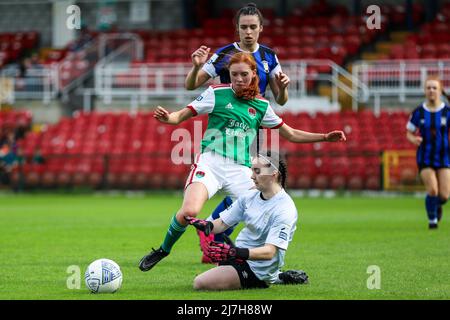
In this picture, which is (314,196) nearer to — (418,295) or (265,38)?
(265,38)

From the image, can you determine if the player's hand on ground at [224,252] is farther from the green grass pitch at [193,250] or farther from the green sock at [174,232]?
the green sock at [174,232]

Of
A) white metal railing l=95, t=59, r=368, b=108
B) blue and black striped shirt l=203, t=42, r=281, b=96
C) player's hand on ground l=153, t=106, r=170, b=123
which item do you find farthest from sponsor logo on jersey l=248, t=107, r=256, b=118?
white metal railing l=95, t=59, r=368, b=108

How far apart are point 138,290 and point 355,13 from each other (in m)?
30.3

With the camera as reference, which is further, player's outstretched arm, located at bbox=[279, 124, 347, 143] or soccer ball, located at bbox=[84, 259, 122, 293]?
player's outstretched arm, located at bbox=[279, 124, 347, 143]

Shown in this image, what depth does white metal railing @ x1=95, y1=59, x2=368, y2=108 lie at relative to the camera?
3209 centimetres

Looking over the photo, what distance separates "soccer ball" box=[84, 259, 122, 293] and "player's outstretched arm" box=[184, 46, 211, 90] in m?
2.48

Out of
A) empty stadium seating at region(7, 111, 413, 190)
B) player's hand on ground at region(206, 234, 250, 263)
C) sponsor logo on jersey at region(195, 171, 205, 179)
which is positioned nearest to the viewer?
player's hand on ground at region(206, 234, 250, 263)

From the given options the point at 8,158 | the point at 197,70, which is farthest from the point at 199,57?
the point at 8,158

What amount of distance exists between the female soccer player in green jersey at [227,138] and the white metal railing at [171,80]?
821 inches

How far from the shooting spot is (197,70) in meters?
11.2

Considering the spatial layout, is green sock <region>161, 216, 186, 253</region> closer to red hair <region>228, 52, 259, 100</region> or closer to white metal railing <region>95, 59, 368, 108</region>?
red hair <region>228, 52, 259, 100</region>

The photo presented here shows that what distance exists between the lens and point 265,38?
36.2 metres

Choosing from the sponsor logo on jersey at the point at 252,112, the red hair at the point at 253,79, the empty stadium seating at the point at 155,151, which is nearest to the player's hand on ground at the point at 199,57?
the red hair at the point at 253,79
